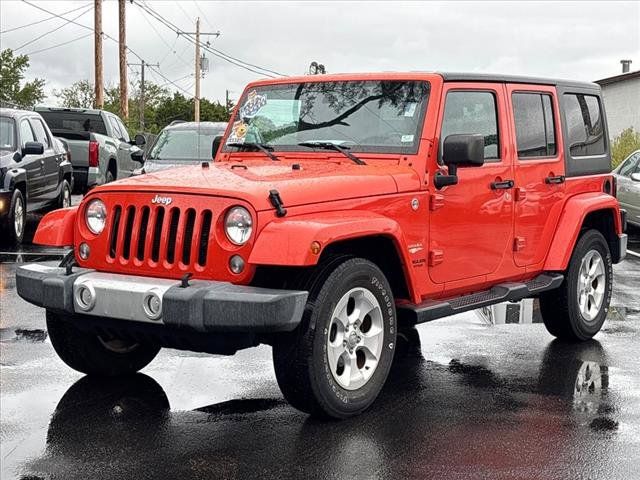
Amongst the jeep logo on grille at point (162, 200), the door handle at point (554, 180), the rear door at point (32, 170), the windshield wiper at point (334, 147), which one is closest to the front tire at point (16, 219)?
the rear door at point (32, 170)

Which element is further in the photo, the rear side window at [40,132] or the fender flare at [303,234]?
the rear side window at [40,132]

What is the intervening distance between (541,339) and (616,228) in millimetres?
1103

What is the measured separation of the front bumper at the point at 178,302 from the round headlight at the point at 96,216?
31 cm

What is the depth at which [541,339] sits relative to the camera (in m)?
7.96

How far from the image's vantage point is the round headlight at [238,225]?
5.24 metres

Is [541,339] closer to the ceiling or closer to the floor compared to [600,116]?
closer to the floor

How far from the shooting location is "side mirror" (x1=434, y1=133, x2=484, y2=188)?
A: 6102 millimetres

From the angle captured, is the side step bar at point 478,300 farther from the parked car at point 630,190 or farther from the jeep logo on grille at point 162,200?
the parked car at point 630,190

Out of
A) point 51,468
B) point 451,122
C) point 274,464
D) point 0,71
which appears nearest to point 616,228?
point 451,122

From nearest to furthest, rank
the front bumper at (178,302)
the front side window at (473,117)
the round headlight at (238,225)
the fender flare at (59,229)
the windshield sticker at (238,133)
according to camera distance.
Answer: the front bumper at (178,302) < the round headlight at (238,225) < the fender flare at (59,229) < the front side window at (473,117) < the windshield sticker at (238,133)

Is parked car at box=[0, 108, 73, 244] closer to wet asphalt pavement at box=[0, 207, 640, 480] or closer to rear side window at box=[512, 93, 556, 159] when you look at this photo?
wet asphalt pavement at box=[0, 207, 640, 480]

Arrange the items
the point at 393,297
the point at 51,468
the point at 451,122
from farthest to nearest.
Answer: the point at 451,122, the point at 393,297, the point at 51,468

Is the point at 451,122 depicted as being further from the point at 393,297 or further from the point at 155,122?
the point at 155,122

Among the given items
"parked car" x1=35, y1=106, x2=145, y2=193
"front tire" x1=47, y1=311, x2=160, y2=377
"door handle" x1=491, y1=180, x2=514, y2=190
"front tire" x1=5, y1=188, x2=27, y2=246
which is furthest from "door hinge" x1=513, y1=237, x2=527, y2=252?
→ "parked car" x1=35, y1=106, x2=145, y2=193
